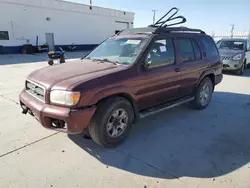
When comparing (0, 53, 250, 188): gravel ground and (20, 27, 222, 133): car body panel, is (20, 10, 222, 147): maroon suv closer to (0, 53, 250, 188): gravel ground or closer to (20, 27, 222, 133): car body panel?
(20, 27, 222, 133): car body panel

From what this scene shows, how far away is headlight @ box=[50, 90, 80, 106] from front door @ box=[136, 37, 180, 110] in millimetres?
1127

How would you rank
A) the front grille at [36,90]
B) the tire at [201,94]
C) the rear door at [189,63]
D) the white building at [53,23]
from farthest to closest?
the white building at [53,23], the tire at [201,94], the rear door at [189,63], the front grille at [36,90]

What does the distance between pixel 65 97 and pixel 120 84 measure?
0.84 metres

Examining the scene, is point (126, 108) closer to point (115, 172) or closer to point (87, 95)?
point (87, 95)

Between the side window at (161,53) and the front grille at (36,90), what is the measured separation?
5.85ft

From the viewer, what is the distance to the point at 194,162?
2.95m

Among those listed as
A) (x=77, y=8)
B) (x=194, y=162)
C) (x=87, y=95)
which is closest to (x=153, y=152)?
(x=194, y=162)

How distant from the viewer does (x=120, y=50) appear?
3.89 m

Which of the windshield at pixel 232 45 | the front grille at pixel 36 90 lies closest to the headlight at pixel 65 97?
the front grille at pixel 36 90

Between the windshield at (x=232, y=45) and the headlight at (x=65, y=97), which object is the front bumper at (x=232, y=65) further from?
the headlight at (x=65, y=97)

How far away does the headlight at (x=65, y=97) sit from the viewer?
2.72 metres

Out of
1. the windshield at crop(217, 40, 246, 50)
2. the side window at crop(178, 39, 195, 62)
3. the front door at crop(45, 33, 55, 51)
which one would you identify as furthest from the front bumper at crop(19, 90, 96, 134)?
the front door at crop(45, 33, 55, 51)

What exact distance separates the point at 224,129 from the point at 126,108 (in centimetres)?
210

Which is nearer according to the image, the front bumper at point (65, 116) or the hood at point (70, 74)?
the front bumper at point (65, 116)
